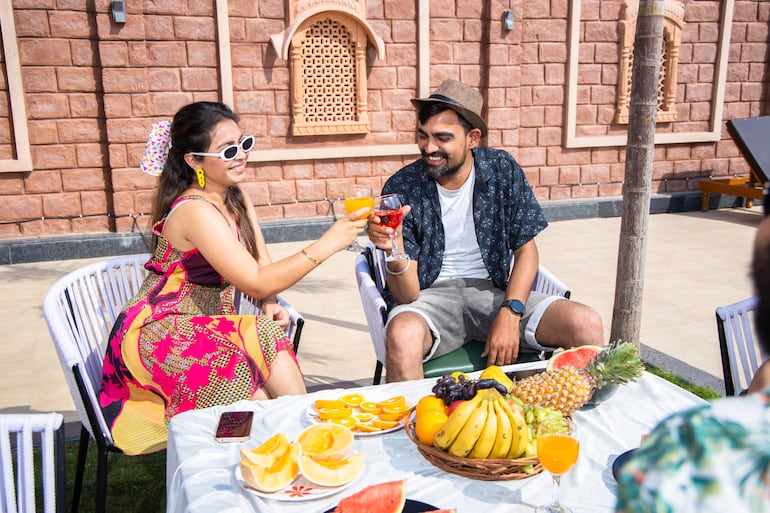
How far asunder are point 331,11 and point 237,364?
22.7ft

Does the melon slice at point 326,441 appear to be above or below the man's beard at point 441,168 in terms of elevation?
below

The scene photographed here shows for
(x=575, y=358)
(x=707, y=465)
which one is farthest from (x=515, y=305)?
(x=707, y=465)

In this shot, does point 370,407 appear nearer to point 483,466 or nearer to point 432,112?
point 483,466

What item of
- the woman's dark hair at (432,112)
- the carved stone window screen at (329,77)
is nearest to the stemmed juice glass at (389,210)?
the woman's dark hair at (432,112)

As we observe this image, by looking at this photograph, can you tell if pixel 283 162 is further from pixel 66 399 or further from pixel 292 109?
pixel 66 399

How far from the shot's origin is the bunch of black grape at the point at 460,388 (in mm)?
2000

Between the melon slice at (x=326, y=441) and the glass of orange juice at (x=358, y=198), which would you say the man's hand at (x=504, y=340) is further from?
the melon slice at (x=326, y=441)

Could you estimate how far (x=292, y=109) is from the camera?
8680 mm

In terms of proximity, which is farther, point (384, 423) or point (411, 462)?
point (384, 423)

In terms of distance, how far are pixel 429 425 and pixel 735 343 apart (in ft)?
5.21

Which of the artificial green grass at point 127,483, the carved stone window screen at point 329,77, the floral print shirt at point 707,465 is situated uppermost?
the carved stone window screen at point 329,77

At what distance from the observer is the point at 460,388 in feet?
6.64

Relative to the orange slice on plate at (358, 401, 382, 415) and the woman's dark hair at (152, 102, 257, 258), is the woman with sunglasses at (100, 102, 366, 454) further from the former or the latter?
the orange slice on plate at (358, 401, 382, 415)

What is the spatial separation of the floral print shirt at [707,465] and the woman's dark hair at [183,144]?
8.81 feet
